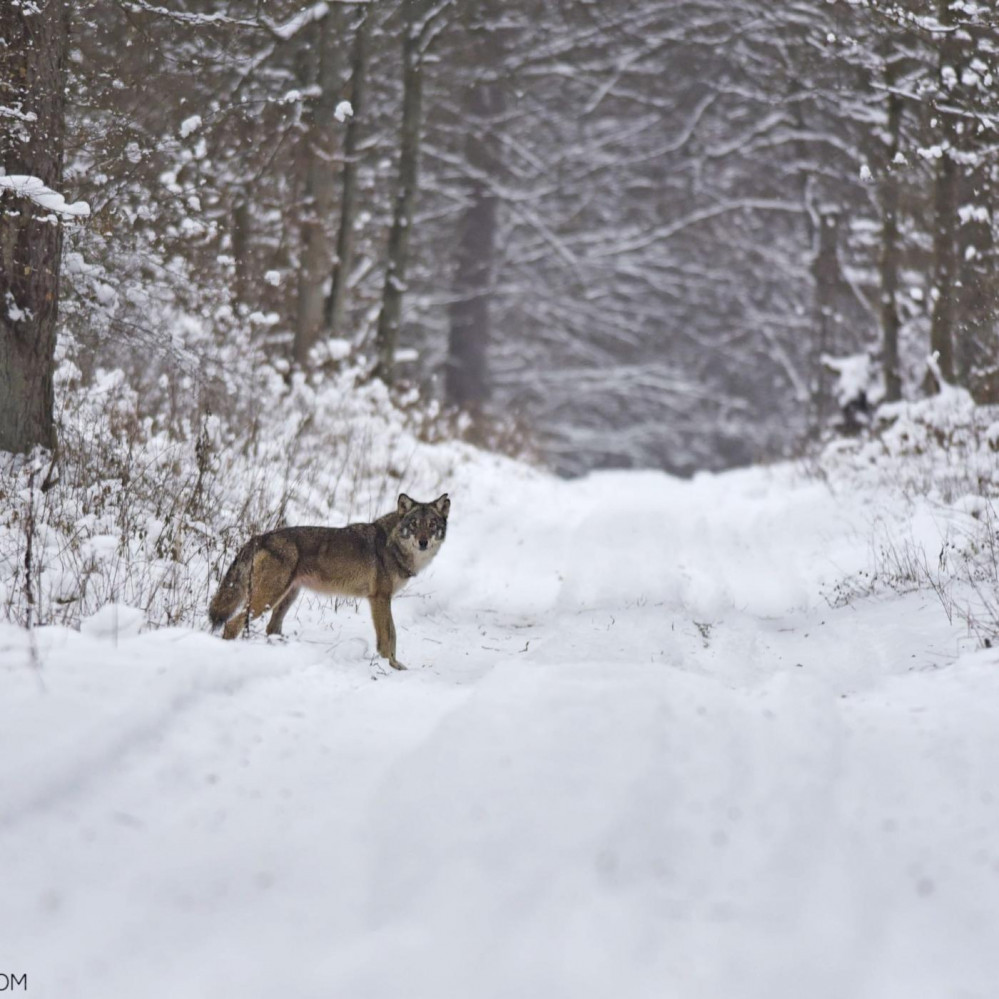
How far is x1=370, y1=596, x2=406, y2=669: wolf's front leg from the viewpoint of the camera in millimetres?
6043

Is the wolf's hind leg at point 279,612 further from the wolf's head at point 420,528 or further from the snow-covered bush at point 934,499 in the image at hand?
the snow-covered bush at point 934,499

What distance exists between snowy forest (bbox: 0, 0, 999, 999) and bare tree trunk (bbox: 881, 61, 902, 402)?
73 millimetres

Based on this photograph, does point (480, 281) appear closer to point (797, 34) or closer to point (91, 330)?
point (797, 34)

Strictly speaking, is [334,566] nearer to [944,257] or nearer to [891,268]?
[944,257]

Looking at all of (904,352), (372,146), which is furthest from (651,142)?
(372,146)

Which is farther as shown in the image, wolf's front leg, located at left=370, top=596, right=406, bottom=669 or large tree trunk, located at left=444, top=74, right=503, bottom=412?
large tree trunk, located at left=444, top=74, right=503, bottom=412

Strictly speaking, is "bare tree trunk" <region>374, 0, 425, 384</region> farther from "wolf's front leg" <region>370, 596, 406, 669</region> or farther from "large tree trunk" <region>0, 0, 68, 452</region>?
"wolf's front leg" <region>370, 596, 406, 669</region>

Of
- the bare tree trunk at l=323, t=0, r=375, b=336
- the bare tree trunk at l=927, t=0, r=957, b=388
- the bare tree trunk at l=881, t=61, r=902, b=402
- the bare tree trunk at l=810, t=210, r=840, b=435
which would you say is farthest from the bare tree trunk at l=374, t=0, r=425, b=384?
the bare tree trunk at l=810, t=210, r=840, b=435

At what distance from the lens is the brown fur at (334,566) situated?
5695mm

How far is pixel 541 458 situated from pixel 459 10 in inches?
410

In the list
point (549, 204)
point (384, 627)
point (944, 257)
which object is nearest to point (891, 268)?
point (944, 257)

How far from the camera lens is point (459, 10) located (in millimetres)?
17250

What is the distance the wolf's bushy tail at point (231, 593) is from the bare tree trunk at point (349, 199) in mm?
10878

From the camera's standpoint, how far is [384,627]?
6.15 meters
